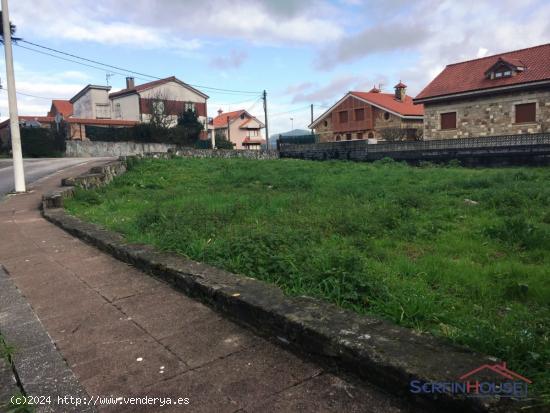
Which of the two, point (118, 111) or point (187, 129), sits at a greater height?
point (118, 111)

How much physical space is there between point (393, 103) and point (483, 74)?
1281cm

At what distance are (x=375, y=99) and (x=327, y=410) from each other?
143 ft

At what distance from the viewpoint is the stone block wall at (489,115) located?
1086 inches

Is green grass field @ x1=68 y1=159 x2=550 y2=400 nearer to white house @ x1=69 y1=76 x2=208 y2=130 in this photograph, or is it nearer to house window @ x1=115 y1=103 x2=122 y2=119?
white house @ x1=69 y1=76 x2=208 y2=130

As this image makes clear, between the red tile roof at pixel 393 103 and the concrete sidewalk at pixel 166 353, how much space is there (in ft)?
129

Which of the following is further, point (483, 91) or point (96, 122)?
point (96, 122)

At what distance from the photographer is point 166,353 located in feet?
9.47

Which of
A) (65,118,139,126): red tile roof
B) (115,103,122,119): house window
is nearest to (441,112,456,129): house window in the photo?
(65,118,139,126): red tile roof

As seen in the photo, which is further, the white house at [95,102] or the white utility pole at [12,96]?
the white house at [95,102]

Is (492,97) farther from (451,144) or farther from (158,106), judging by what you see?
(158,106)

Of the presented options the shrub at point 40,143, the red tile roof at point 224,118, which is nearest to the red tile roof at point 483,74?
the shrub at point 40,143

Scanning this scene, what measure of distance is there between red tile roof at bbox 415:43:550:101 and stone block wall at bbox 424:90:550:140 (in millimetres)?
844

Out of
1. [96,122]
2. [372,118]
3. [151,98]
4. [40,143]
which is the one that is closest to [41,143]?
[40,143]

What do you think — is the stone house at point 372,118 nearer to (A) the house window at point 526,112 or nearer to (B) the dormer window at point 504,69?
(B) the dormer window at point 504,69
